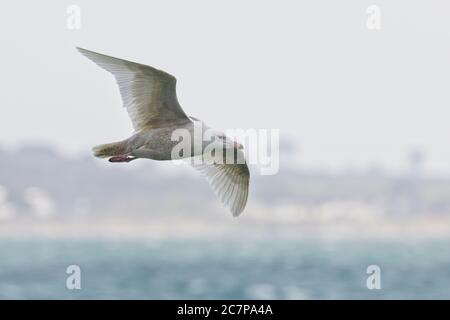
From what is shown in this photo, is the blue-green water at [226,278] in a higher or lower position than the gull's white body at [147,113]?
lower

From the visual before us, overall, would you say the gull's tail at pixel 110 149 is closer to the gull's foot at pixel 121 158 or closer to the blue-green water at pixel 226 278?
the gull's foot at pixel 121 158

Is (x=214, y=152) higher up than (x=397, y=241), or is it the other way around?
(x=214, y=152)

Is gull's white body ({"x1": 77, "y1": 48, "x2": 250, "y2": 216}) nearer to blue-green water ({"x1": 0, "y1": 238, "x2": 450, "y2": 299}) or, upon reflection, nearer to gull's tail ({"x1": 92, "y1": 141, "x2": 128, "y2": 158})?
gull's tail ({"x1": 92, "y1": 141, "x2": 128, "y2": 158})

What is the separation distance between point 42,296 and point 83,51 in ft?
185

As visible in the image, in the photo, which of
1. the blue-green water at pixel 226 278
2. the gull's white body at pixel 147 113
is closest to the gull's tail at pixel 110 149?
the gull's white body at pixel 147 113

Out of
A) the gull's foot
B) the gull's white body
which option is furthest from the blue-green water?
the gull's foot

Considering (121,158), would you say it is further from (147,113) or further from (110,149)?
(147,113)

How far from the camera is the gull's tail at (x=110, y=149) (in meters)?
13.9

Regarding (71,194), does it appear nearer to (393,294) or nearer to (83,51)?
(393,294)

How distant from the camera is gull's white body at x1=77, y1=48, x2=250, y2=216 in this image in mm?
13922

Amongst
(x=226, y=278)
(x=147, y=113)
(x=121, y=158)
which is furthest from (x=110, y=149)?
(x=226, y=278)
